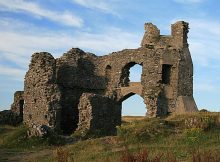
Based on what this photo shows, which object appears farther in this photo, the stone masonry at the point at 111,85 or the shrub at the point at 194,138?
the stone masonry at the point at 111,85

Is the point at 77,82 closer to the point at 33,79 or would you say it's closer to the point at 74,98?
the point at 74,98

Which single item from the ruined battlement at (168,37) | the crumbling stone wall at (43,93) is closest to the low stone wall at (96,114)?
the crumbling stone wall at (43,93)

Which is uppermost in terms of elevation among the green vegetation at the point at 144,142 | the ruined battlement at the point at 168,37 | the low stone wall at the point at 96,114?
the ruined battlement at the point at 168,37

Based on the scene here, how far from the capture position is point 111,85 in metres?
27.9

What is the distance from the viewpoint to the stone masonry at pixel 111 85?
24703mm

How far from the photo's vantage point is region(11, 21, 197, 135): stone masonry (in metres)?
24.7

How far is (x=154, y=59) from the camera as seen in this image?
25.3 m

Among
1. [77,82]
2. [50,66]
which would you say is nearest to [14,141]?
[50,66]

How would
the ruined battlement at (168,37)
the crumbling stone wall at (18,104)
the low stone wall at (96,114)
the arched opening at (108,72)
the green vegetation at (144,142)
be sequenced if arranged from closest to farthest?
the green vegetation at (144,142)
the low stone wall at (96,114)
the ruined battlement at (168,37)
the arched opening at (108,72)
the crumbling stone wall at (18,104)

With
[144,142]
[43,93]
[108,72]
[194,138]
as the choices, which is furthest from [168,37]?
[194,138]

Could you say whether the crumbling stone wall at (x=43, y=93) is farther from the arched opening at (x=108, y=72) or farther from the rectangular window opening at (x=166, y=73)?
the rectangular window opening at (x=166, y=73)

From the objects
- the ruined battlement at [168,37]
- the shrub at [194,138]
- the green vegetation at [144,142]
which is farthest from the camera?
the ruined battlement at [168,37]

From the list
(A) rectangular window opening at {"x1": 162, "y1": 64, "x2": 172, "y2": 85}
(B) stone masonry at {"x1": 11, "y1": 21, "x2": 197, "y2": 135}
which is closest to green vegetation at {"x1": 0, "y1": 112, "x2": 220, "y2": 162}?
(B) stone masonry at {"x1": 11, "y1": 21, "x2": 197, "y2": 135}

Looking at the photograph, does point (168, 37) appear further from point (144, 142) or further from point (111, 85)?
point (144, 142)
